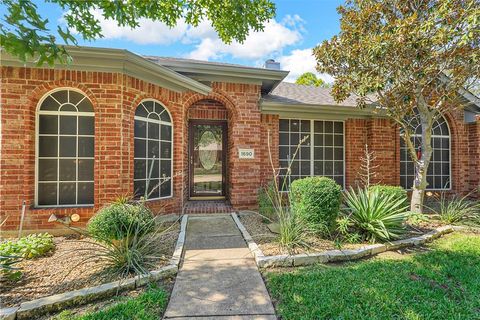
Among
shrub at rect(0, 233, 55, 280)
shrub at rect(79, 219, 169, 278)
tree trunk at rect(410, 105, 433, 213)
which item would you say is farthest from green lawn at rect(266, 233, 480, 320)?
shrub at rect(0, 233, 55, 280)

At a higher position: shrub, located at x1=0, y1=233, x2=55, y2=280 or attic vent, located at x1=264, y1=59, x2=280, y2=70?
attic vent, located at x1=264, y1=59, x2=280, y2=70

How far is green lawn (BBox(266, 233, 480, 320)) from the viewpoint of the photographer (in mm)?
2688

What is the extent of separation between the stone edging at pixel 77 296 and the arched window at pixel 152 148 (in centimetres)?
255

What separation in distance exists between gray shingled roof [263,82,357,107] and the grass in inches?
261

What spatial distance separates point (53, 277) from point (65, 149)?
296 centimetres

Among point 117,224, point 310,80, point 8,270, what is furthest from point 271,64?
point 310,80

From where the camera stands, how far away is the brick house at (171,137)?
4.94 metres

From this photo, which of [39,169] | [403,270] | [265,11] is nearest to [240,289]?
[403,270]

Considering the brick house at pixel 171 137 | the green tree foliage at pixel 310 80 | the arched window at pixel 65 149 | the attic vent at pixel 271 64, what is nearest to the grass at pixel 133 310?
the brick house at pixel 171 137

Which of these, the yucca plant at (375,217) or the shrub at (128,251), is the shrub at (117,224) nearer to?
the shrub at (128,251)

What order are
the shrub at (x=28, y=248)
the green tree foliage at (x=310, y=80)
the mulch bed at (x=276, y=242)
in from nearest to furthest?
1. the shrub at (x=28, y=248)
2. the mulch bed at (x=276, y=242)
3. the green tree foliage at (x=310, y=80)

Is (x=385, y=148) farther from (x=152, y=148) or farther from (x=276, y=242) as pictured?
(x=152, y=148)

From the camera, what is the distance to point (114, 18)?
5.14m

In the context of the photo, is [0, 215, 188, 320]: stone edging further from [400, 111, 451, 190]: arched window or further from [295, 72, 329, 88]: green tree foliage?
[295, 72, 329, 88]: green tree foliage
